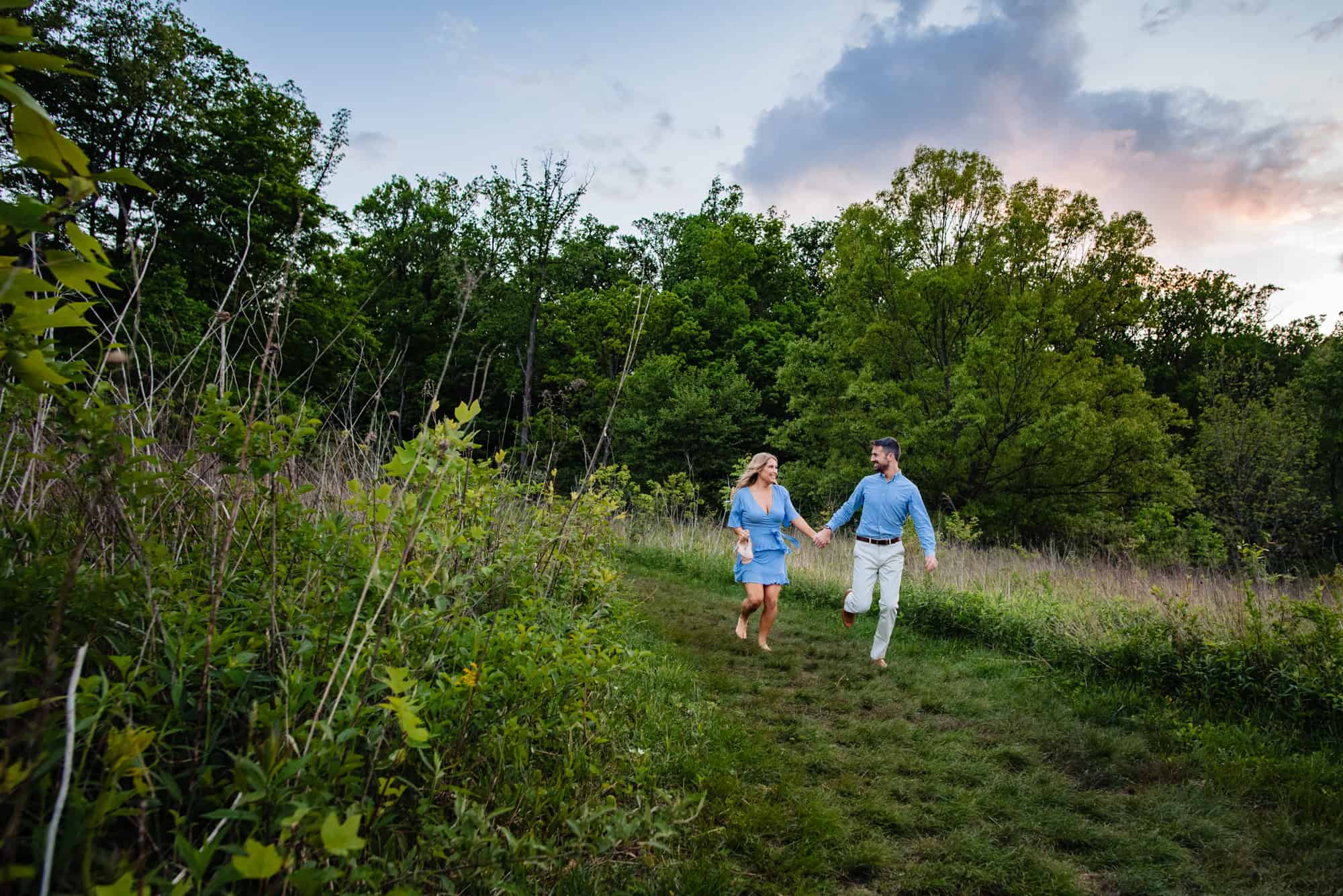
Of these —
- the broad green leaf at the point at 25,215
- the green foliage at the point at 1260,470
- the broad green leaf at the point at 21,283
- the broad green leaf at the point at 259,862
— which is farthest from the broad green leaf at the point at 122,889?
the green foliage at the point at 1260,470

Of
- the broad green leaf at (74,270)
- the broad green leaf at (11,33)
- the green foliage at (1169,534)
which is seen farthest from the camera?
the green foliage at (1169,534)

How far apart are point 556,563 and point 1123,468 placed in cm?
1960

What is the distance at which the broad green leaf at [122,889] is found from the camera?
1.04 meters

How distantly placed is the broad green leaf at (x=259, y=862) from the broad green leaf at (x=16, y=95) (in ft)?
3.98

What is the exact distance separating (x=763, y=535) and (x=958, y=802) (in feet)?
11.3

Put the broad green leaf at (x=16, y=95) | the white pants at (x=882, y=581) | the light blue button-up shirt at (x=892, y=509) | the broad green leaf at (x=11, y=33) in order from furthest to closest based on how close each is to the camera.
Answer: the light blue button-up shirt at (x=892, y=509)
the white pants at (x=882, y=581)
the broad green leaf at (x=11, y=33)
the broad green leaf at (x=16, y=95)

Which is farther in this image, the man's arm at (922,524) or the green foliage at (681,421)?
the green foliage at (681,421)

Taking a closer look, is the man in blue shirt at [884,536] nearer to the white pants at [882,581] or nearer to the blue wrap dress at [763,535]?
the white pants at [882,581]

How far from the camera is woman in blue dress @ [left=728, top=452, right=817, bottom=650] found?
6793 millimetres

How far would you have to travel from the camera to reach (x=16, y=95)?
914 millimetres

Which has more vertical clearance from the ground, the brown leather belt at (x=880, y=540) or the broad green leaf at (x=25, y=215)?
the broad green leaf at (x=25, y=215)

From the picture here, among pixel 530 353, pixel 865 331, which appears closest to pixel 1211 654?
pixel 865 331

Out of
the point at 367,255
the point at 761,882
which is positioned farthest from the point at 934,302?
the point at 367,255

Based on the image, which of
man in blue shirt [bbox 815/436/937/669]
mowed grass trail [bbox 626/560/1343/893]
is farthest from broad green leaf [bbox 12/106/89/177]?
man in blue shirt [bbox 815/436/937/669]
